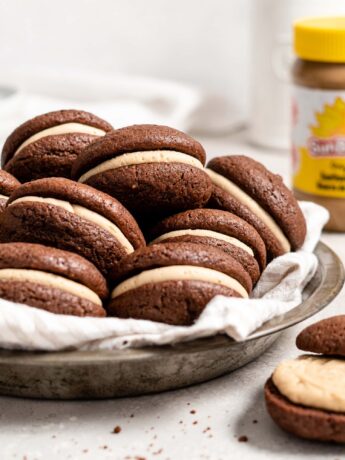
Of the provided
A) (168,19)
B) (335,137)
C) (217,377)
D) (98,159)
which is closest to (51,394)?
(217,377)

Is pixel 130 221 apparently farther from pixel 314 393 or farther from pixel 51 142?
pixel 314 393

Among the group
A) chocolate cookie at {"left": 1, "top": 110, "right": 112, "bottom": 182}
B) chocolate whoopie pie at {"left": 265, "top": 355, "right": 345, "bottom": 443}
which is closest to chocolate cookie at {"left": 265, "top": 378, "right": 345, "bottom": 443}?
chocolate whoopie pie at {"left": 265, "top": 355, "right": 345, "bottom": 443}

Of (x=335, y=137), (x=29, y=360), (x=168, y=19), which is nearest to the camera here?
(x=29, y=360)

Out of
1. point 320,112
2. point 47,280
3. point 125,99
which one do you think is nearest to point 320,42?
point 320,112

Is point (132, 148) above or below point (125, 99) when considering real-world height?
above

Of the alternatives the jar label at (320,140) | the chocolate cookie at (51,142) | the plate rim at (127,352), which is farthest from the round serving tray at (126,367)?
the jar label at (320,140)

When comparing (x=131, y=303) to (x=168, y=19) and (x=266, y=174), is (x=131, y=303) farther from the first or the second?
(x=168, y=19)

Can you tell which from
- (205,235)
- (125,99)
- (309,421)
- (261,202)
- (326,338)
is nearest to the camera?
(309,421)
